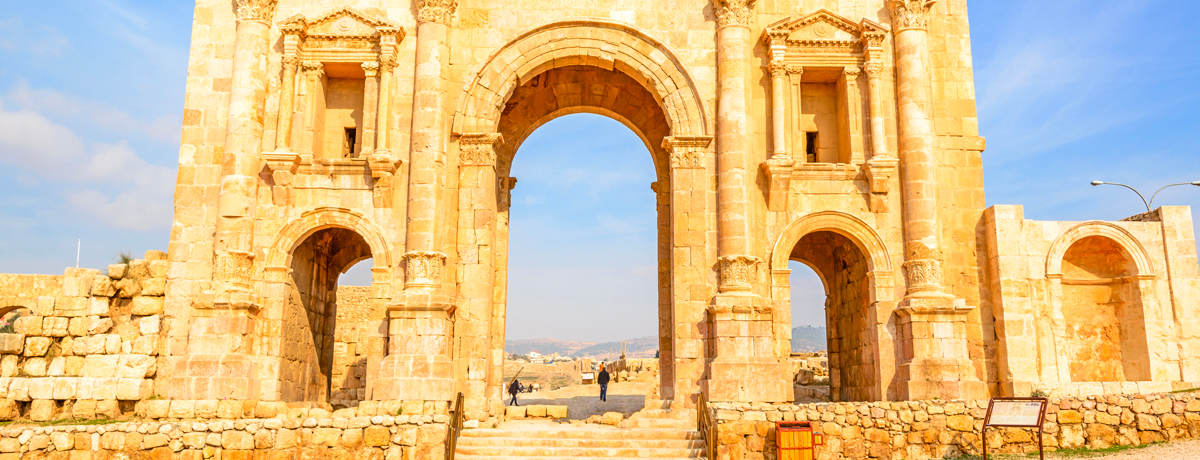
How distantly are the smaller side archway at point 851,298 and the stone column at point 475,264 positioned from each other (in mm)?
5808

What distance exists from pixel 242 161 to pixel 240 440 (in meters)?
6.19

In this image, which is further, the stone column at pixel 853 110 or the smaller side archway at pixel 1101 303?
the stone column at pixel 853 110

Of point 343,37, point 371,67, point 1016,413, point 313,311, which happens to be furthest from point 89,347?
point 1016,413

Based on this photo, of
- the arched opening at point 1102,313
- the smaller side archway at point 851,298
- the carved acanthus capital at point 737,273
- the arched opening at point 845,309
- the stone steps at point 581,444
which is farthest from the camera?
the arched opening at point 845,309

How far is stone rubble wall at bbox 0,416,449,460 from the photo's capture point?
12.6 metres

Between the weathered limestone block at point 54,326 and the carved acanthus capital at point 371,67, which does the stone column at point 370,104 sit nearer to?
the carved acanthus capital at point 371,67

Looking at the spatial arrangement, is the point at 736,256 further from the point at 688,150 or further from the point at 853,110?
the point at 853,110

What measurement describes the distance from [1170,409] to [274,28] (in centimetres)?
1816

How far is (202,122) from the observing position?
1720cm

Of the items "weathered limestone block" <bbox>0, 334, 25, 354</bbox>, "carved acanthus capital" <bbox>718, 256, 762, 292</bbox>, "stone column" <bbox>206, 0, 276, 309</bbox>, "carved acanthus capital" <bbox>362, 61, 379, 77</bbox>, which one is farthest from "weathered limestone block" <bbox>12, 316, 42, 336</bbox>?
"carved acanthus capital" <bbox>718, 256, 762, 292</bbox>

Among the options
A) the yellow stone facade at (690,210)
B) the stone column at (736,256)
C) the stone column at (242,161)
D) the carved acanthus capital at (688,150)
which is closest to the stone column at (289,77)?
the yellow stone facade at (690,210)

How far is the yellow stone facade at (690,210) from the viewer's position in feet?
52.1

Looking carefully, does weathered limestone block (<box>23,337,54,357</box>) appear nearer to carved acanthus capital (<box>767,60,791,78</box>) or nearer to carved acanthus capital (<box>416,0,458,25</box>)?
carved acanthus capital (<box>416,0,458,25</box>)

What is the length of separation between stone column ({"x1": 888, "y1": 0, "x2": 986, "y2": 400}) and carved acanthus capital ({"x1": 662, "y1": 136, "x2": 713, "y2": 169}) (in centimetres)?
412
